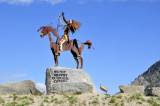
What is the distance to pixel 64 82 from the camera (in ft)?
72.7

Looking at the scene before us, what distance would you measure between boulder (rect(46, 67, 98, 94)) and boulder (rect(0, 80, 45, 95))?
2.84 ft

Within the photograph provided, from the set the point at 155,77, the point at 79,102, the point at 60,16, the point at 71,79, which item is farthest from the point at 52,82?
the point at 155,77

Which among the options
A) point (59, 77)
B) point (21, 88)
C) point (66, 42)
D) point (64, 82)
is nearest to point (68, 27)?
point (66, 42)

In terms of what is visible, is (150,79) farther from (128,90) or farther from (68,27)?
(128,90)

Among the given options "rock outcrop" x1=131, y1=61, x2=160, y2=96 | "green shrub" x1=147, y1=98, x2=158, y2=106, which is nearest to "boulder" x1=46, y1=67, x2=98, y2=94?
"green shrub" x1=147, y1=98, x2=158, y2=106

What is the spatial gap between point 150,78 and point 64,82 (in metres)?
67.6

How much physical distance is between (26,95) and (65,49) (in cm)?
415

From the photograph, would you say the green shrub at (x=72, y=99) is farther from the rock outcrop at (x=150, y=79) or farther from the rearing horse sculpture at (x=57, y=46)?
the rock outcrop at (x=150, y=79)

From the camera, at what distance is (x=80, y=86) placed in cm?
2212

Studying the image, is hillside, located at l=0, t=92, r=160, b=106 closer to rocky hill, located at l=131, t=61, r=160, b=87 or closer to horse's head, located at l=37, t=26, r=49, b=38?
horse's head, located at l=37, t=26, r=49, b=38

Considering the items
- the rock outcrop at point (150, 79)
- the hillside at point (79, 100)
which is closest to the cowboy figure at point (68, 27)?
the hillside at point (79, 100)

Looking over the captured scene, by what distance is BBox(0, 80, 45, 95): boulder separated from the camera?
22.3 m

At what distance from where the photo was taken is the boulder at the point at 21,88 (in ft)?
73.3

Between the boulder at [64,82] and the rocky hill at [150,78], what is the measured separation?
182ft
